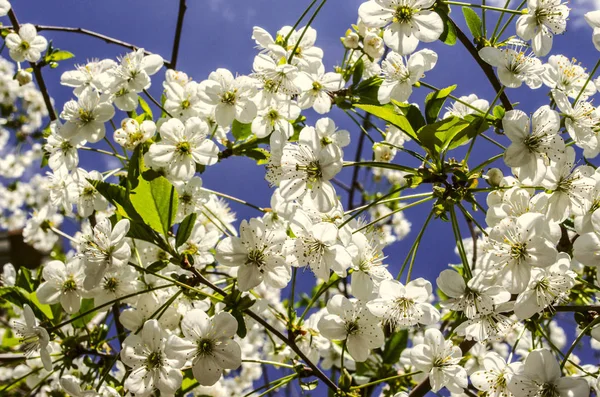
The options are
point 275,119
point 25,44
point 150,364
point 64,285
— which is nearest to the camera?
point 150,364

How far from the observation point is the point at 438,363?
1.54 m

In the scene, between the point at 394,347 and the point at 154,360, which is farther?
the point at 394,347

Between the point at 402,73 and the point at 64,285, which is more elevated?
the point at 402,73

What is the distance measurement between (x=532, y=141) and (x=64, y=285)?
149 cm

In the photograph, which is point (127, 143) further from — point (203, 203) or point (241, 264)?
point (241, 264)

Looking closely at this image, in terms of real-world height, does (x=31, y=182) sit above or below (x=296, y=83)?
above

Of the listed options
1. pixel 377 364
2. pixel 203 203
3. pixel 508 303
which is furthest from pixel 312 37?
pixel 377 364

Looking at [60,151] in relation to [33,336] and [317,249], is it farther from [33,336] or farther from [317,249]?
[317,249]

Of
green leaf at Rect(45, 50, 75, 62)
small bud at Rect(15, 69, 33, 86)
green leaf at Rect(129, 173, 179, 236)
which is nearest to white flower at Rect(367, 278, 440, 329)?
green leaf at Rect(129, 173, 179, 236)

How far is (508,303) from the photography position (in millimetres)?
1457

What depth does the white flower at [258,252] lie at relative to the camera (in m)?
1.44

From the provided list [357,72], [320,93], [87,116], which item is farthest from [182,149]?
[357,72]

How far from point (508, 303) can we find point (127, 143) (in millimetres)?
1306

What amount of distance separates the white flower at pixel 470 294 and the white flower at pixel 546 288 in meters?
0.05
